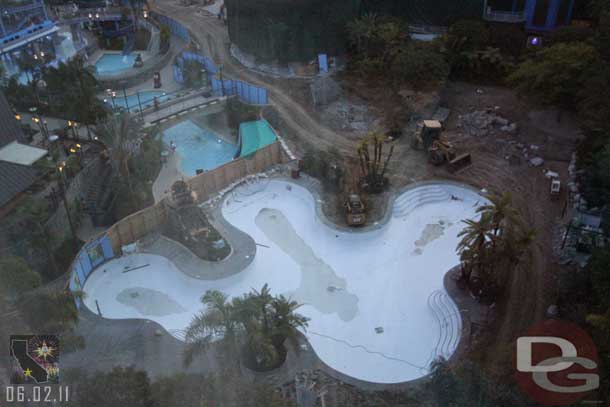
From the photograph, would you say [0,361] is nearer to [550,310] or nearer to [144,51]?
[550,310]

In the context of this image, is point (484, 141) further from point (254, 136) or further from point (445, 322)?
point (445, 322)

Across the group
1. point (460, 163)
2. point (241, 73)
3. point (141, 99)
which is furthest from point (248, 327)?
point (241, 73)

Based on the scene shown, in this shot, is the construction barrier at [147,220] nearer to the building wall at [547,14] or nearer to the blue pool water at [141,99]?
the blue pool water at [141,99]

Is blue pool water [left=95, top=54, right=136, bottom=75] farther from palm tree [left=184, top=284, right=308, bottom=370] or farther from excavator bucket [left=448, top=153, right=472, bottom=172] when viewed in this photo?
palm tree [left=184, top=284, right=308, bottom=370]

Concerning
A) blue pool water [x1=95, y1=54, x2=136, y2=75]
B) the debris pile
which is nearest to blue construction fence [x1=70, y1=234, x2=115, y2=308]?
the debris pile

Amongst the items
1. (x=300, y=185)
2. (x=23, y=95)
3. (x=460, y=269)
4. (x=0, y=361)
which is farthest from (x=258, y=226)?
(x=23, y=95)

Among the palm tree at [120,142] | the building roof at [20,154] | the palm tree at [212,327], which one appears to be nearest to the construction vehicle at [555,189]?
the palm tree at [212,327]
